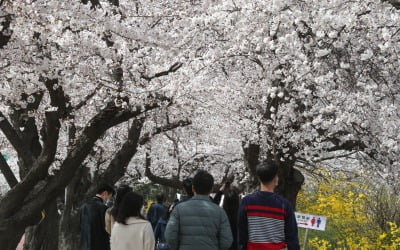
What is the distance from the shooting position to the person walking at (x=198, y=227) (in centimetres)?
460

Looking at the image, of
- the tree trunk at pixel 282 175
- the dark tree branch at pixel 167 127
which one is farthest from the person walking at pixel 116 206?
the dark tree branch at pixel 167 127

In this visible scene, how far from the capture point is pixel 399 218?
11922mm

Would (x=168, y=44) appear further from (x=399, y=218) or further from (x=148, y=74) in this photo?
(x=399, y=218)

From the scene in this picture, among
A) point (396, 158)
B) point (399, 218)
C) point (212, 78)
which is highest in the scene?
point (212, 78)

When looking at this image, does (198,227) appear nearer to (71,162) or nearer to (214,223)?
(214,223)

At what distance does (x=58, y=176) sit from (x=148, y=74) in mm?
2177

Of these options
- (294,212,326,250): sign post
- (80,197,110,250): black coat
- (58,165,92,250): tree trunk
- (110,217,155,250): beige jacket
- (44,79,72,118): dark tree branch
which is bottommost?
Result: (110,217,155,250): beige jacket

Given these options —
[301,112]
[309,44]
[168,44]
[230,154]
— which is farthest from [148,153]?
[309,44]

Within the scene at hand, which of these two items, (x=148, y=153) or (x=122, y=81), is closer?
(x=122, y=81)

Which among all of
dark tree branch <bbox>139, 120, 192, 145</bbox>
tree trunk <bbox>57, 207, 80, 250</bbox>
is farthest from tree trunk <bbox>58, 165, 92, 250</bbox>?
dark tree branch <bbox>139, 120, 192, 145</bbox>

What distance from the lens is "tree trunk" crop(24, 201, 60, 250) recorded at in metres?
13.0

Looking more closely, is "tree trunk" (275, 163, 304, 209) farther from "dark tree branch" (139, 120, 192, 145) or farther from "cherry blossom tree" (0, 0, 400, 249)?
"dark tree branch" (139, 120, 192, 145)

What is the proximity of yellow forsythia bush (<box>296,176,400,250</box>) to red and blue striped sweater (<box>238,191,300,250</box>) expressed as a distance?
5.76 meters

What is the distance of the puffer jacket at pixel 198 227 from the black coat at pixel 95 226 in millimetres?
2452
